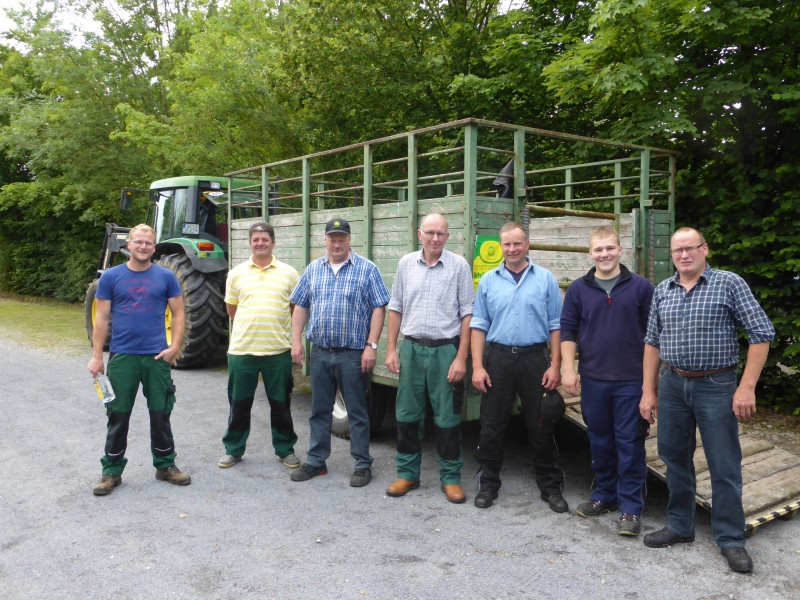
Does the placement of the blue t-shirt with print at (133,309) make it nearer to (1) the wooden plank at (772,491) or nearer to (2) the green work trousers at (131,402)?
(2) the green work trousers at (131,402)

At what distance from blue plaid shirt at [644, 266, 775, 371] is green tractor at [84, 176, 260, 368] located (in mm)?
5666

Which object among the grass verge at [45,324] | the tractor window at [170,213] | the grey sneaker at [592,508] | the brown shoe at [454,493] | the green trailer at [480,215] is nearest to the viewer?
the grey sneaker at [592,508]

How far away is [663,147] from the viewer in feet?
21.4

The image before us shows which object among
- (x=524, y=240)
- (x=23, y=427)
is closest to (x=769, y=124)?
(x=524, y=240)

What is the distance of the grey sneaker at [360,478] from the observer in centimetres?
447

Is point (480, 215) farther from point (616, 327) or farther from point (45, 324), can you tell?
point (45, 324)

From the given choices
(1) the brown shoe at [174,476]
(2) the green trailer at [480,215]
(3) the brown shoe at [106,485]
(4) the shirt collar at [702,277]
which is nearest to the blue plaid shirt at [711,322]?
(4) the shirt collar at [702,277]

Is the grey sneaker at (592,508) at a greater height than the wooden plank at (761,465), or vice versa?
the wooden plank at (761,465)

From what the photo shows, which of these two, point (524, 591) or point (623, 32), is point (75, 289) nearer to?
point (623, 32)

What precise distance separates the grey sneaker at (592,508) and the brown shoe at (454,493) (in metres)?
0.70

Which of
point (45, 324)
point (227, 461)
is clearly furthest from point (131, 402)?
point (45, 324)

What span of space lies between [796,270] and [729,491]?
2970 mm

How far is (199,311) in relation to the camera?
8000 mm

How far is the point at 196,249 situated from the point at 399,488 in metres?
5.02
